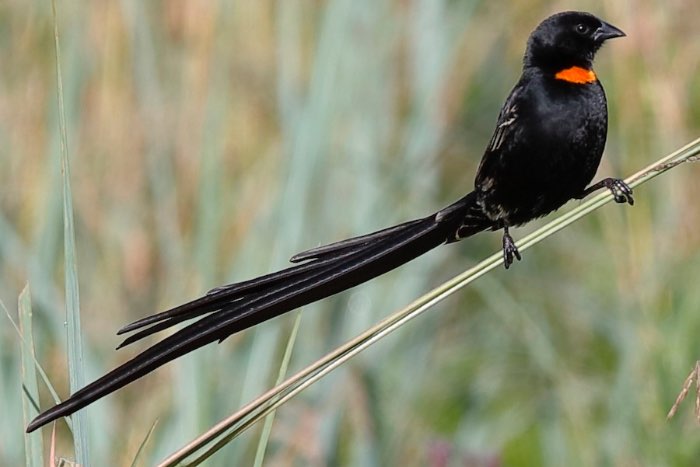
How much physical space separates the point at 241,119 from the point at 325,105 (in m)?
1.06

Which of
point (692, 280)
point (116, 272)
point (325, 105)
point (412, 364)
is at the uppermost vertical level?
point (116, 272)

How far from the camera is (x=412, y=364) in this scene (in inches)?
109

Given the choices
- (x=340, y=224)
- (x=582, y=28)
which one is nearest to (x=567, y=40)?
(x=582, y=28)

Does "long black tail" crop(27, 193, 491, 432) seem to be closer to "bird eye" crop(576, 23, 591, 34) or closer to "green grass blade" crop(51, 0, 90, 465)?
"green grass blade" crop(51, 0, 90, 465)

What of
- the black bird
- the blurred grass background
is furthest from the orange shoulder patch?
the blurred grass background

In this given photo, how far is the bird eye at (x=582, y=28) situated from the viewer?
6.50 ft

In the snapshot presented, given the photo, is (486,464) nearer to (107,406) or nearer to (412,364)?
(412,364)

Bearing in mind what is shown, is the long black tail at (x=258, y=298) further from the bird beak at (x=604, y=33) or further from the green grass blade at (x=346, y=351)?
the bird beak at (x=604, y=33)

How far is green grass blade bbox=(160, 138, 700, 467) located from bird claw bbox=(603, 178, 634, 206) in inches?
8.8

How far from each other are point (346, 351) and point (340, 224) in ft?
4.62

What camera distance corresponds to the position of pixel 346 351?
120 cm

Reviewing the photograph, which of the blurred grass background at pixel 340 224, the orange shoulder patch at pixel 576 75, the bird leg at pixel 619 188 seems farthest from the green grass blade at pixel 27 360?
the orange shoulder patch at pixel 576 75

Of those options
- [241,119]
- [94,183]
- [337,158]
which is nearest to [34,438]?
[337,158]

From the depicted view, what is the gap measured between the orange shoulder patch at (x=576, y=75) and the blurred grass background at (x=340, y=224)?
2.02ft
